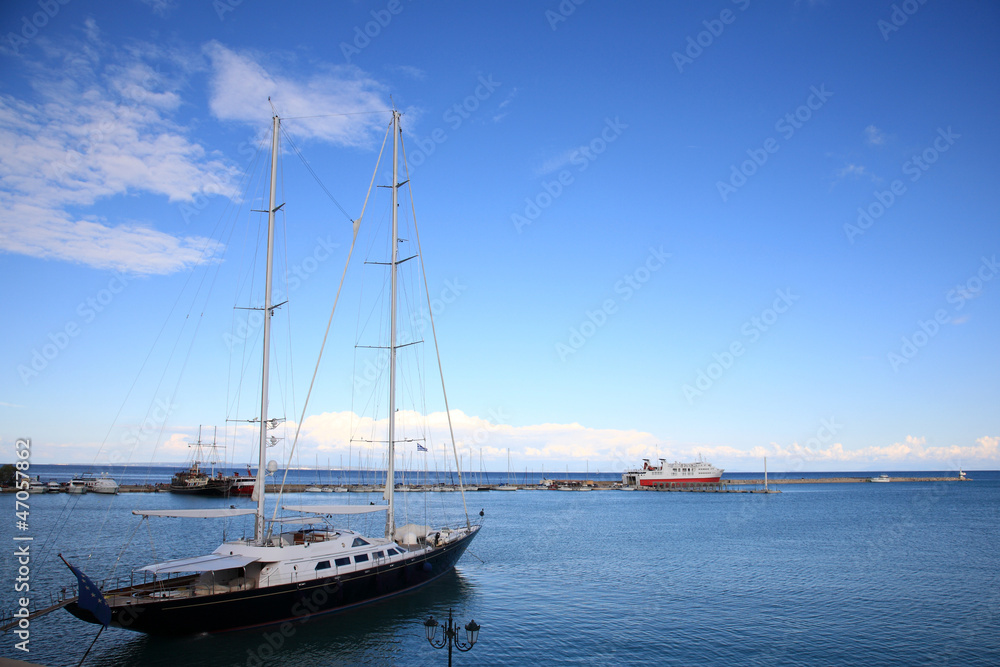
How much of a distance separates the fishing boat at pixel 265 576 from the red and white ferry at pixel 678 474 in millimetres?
134328

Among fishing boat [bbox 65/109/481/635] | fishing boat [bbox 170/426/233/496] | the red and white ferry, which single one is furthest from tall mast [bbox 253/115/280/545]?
the red and white ferry

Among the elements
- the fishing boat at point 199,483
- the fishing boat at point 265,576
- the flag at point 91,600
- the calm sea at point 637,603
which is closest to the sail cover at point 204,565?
the fishing boat at point 265,576

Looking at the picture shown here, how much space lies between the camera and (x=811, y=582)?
3572 cm

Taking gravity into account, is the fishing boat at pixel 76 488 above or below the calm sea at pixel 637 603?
below

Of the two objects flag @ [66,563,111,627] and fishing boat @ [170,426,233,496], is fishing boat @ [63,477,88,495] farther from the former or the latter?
flag @ [66,563,111,627]

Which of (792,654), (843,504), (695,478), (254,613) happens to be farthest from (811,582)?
(695,478)

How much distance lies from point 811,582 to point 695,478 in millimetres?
123550

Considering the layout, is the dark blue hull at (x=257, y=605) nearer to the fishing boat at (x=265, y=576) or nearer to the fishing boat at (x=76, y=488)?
the fishing boat at (x=265, y=576)

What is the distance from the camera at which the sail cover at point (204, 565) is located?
74.4 ft

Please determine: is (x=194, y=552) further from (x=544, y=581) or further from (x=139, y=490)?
(x=139, y=490)

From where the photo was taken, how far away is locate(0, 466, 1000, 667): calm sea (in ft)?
74.3

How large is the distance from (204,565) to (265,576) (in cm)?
239

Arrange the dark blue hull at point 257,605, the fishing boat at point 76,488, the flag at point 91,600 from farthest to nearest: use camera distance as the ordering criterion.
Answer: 1. the fishing boat at point 76,488
2. the dark blue hull at point 257,605
3. the flag at point 91,600

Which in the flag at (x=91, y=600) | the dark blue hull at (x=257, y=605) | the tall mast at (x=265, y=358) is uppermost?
the tall mast at (x=265, y=358)
